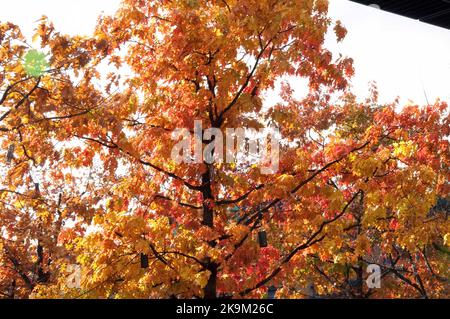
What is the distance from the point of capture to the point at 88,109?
8.62 metres

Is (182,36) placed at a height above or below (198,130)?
above

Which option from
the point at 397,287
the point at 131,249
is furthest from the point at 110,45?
the point at 397,287

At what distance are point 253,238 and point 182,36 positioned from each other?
3.86 m

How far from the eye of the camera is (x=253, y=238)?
9.39 meters

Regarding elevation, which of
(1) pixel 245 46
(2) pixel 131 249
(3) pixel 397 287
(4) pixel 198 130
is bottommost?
(3) pixel 397 287

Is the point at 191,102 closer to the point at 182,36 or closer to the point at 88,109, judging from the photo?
the point at 182,36

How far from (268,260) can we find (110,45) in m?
5.47

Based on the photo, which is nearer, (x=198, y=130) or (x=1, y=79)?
(x=1, y=79)
